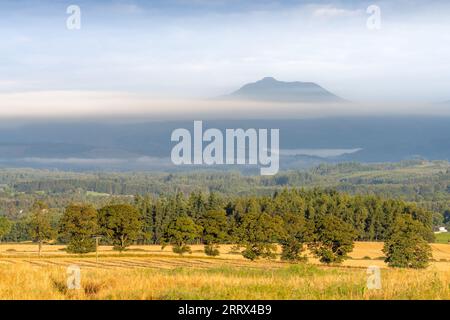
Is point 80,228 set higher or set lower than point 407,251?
higher

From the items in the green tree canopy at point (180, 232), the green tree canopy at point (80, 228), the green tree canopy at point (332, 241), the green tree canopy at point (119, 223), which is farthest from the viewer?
the green tree canopy at point (119, 223)

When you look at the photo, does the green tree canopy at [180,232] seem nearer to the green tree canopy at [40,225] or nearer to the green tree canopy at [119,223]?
the green tree canopy at [119,223]

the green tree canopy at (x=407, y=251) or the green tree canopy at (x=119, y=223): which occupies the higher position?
the green tree canopy at (x=119, y=223)

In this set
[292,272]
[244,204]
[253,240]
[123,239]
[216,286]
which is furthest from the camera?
[244,204]

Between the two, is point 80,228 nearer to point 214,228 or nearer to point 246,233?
point 214,228

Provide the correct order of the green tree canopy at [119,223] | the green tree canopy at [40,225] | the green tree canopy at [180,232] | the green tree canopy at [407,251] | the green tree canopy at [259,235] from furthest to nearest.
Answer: the green tree canopy at [40,225] < the green tree canopy at [119,223] < the green tree canopy at [180,232] < the green tree canopy at [259,235] < the green tree canopy at [407,251]

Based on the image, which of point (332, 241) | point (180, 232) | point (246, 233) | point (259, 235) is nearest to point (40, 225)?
point (180, 232)

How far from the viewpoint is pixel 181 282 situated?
21.9 meters

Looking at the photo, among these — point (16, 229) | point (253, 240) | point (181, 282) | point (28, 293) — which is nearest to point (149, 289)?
point (181, 282)

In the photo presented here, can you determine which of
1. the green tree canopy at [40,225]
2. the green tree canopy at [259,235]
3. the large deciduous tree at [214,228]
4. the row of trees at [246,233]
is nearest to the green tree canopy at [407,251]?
the row of trees at [246,233]
